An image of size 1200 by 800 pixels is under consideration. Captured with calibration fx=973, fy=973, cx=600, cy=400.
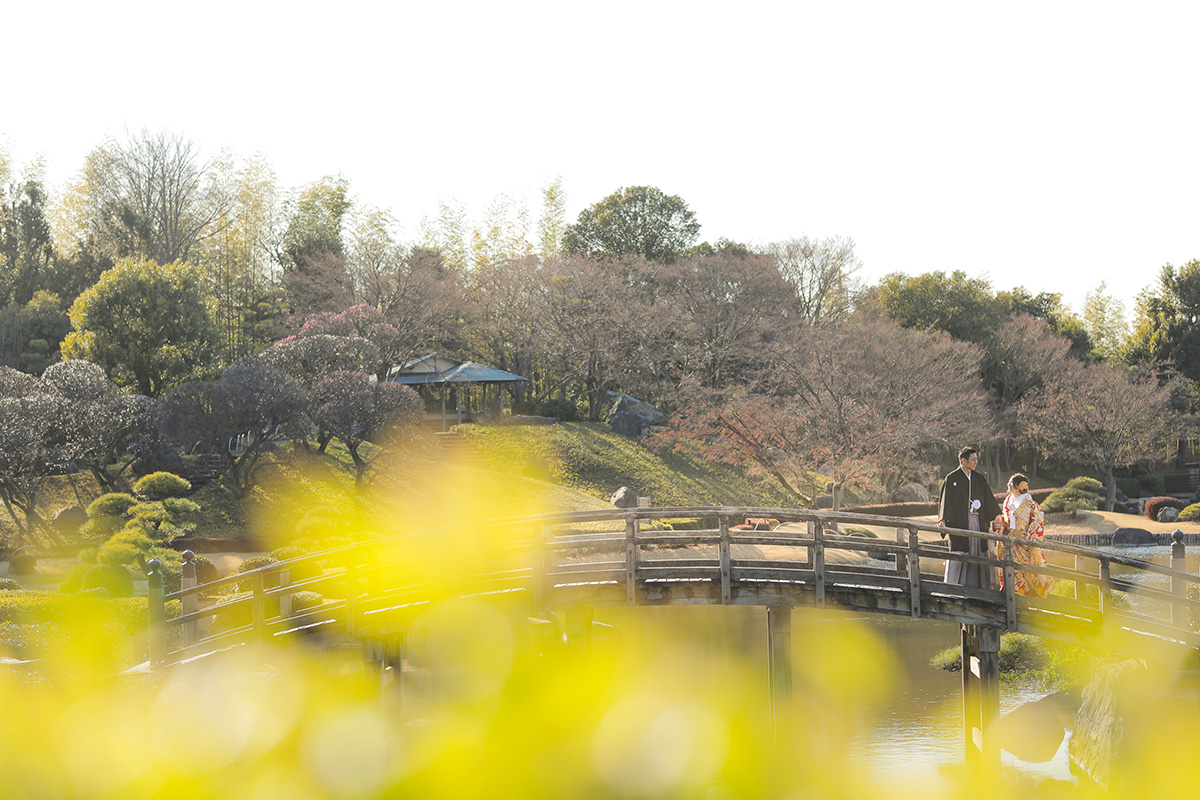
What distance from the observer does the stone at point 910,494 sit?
40.5m

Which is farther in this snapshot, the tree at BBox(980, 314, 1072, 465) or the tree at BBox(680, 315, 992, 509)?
the tree at BBox(980, 314, 1072, 465)

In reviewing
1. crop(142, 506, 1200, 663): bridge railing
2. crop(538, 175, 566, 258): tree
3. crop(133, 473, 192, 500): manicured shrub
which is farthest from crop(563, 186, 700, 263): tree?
crop(142, 506, 1200, 663): bridge railing

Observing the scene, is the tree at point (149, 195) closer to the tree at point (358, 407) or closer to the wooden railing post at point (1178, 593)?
the tree at point (358, 407)

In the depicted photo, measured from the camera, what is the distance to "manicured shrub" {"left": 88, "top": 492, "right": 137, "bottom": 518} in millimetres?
24828

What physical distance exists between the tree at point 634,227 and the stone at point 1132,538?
1251 inches

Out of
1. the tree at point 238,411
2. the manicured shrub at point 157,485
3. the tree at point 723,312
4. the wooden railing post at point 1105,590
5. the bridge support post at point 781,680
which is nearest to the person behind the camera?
the wooden railing post at point 1105,590

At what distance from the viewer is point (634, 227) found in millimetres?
58156

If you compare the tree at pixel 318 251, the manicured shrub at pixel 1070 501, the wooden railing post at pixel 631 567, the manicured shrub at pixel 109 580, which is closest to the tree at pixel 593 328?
the tree at pixel 318 251

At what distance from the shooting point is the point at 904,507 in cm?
3584

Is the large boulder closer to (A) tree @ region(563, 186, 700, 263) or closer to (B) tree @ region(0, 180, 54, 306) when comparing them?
(A) tree @ region(563, 186, 700, 263)

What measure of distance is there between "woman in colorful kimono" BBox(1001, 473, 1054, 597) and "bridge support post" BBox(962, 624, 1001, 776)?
2.47 ft

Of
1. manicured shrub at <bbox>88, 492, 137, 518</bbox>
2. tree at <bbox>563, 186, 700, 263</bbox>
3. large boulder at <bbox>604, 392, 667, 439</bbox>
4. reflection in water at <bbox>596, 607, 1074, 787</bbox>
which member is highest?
tree at <bbox>563, 186, 700, 263</bbox>

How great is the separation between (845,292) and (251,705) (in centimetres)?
4827

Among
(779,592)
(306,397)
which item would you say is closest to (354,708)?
(779,592)
